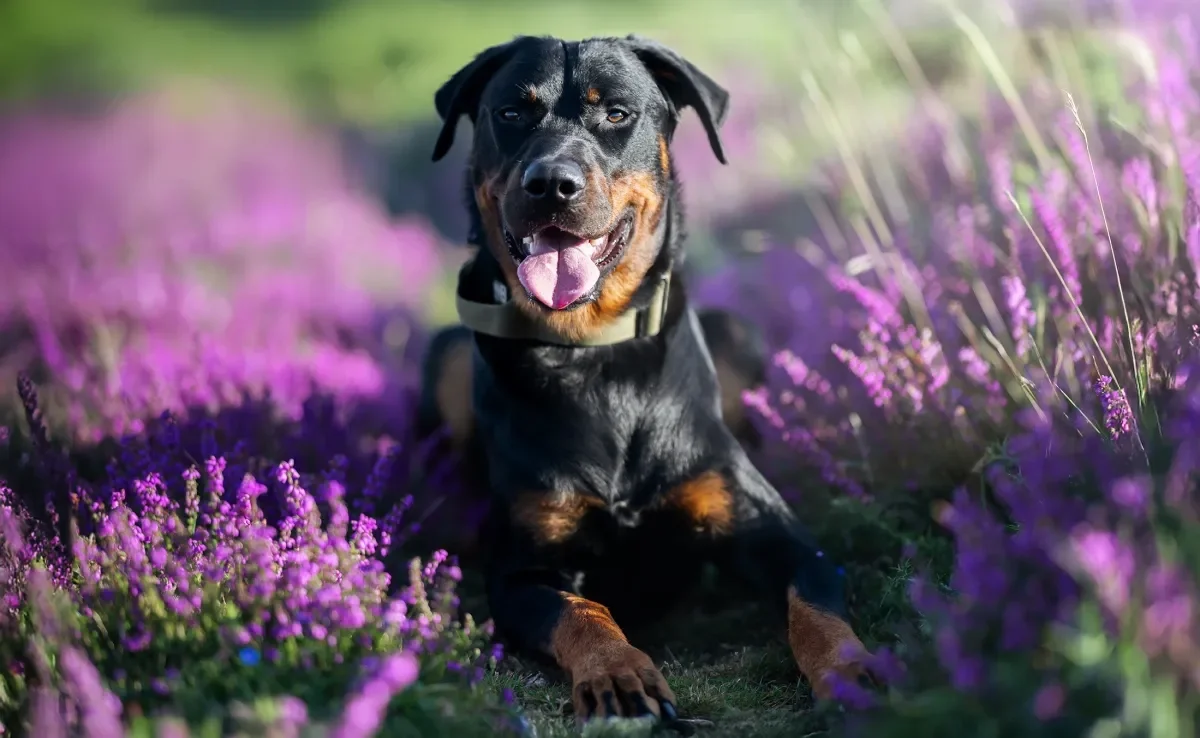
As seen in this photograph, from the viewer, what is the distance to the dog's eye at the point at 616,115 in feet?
11.2

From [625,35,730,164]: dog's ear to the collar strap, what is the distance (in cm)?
55

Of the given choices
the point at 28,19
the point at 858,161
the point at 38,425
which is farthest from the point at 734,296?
the point at 28,19

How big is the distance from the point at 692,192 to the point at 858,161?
2809 mm

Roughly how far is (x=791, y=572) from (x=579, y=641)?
69cm

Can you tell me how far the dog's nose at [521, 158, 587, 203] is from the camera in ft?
9.93

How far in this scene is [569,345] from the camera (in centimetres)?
336

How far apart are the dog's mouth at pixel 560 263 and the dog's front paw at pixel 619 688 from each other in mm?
1056

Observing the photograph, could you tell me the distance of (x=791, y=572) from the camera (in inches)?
122

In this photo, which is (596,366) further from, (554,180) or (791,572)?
(791,572)

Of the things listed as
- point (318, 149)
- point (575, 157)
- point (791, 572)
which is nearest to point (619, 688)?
point (791, 572)

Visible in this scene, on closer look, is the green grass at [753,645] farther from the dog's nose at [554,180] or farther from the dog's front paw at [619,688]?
the dog's nose at [554,180]

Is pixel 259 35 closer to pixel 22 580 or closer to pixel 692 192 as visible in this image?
pixel 692 192

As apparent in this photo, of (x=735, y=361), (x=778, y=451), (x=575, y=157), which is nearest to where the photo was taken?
(x=575, y=157)

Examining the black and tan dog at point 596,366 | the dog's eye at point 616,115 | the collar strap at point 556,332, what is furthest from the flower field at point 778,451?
the dog's eye at point 616,115
